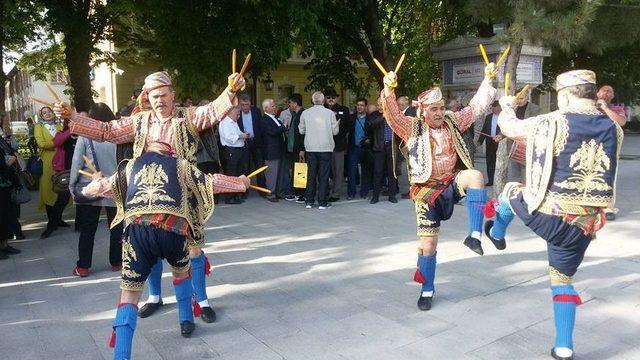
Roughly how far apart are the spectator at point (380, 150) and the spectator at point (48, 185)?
4965mm

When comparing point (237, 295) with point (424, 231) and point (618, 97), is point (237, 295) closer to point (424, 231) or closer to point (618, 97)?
point (424, 231)

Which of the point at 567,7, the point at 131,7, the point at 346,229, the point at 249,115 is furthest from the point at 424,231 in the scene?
the point at 131,7

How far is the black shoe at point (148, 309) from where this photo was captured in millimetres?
4480

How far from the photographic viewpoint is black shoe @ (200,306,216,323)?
4312mm

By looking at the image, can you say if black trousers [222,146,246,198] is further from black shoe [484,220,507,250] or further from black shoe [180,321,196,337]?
black shoe [484,220,507,250]

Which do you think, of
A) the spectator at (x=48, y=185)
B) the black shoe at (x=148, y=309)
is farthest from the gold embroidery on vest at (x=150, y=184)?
the spectator at (x=48, y=185)

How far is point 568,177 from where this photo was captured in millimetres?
3221

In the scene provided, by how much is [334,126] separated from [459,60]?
502 cm

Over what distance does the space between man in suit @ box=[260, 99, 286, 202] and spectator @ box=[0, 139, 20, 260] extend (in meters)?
4.37

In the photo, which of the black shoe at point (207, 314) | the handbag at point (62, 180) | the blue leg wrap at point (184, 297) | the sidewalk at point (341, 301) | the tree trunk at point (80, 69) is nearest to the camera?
the sidewalk at point (341, 301)

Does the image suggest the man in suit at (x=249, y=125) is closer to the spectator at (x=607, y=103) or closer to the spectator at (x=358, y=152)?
the spectator at (x=358, y=152)

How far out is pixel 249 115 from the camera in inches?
391

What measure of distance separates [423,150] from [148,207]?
2197 mm

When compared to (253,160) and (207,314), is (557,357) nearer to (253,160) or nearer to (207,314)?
(207,314)
